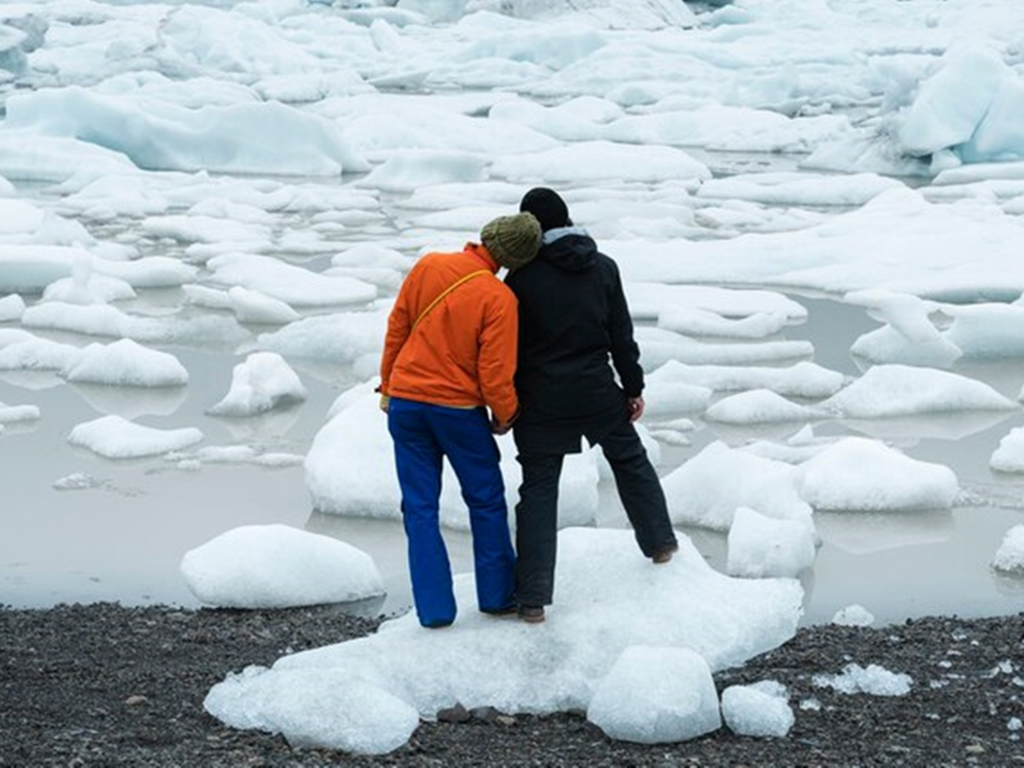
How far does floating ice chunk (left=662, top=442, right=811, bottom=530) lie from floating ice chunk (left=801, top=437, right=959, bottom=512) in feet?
0.83

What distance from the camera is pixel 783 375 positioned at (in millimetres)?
8398

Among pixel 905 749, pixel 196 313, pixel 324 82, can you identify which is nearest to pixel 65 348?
pixel 196 313

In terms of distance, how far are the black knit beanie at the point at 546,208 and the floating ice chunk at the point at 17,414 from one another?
4035 millimetres

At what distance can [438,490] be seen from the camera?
14.3 feet

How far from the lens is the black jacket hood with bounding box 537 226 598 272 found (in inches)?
167

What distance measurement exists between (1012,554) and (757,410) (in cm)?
210

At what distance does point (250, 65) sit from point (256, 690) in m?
22.4

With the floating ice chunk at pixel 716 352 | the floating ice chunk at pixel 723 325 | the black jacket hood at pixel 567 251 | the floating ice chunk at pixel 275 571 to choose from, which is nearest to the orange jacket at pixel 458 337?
the black jacket hood at pixel 567 251

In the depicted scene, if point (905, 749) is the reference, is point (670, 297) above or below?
below

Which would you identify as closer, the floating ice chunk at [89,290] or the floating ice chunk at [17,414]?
the floating ice chunk at [17,414]

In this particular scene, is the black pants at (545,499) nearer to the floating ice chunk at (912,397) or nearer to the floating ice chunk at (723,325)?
the floating ice chunk at (912,397)

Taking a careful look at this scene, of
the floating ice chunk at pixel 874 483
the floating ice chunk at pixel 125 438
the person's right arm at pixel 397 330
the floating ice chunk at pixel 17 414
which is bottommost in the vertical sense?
the floating ice chunk at pixel 17 414

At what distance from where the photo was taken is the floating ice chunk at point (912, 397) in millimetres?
7938

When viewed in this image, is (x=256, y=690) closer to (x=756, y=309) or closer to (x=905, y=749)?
(x=905, y=749)
